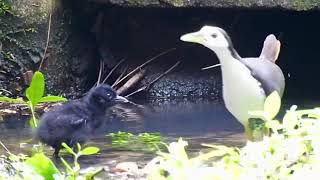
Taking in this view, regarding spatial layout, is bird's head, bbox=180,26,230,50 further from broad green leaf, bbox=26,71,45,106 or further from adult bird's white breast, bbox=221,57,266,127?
broad green leaf, bbox=26,71,45,106

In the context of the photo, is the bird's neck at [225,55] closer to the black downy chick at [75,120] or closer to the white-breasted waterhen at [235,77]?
the white-breasted waterhen at [235,77]

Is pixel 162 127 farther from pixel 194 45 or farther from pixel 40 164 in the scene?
pixel 40 164

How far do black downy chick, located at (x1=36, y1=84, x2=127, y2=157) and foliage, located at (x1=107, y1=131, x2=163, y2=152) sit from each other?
0.19 meters

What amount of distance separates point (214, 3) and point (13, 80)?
73.1 inches

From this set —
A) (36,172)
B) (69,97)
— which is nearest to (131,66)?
(69,97)

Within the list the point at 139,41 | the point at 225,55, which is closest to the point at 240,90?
the point at 225,55

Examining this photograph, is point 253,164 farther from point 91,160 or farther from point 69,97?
point 69,97

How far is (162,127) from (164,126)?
0.14 ft

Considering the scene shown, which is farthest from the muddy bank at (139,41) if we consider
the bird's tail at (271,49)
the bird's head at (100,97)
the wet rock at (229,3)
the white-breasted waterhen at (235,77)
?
the white-breasted waterhen at (235,77)

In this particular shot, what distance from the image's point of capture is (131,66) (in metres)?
7.64

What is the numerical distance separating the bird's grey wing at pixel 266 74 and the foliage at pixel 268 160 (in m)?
2.32

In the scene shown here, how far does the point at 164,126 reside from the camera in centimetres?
546

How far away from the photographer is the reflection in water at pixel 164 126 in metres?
4.41

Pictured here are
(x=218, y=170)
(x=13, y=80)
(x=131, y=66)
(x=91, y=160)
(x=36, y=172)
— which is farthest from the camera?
(x=131, y=66)
